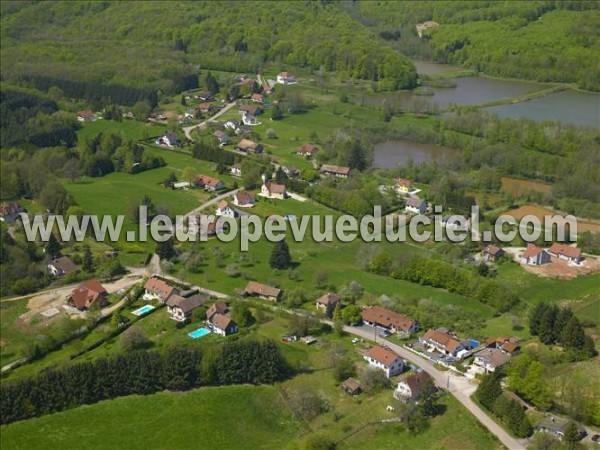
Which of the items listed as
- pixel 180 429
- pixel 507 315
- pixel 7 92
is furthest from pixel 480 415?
pixel 7 92

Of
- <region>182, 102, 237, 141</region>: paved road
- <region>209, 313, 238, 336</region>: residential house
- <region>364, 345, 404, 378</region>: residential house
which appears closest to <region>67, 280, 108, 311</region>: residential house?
<region>209, 313, 238, 336</region>: residential house

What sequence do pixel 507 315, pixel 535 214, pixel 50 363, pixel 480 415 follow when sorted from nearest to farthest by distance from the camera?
1. pixel 480 415
2. pixel 50 363
3. pixel 507 315
4. pixel 535 214

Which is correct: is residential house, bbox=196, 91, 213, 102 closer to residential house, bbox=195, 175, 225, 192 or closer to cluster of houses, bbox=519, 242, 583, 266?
residential house, bbox=195, 175, 225, 192

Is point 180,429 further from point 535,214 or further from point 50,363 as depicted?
point 535,214

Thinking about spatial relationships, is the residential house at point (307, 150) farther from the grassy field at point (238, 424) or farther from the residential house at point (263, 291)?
the grassy field at point (238, 424)

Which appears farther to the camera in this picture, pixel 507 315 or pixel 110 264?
pixel 110 264

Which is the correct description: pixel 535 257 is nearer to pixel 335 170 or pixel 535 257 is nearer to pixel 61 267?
pixel 335 170
